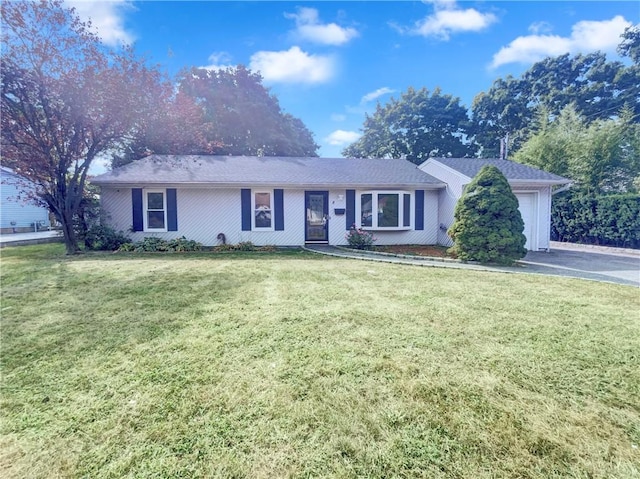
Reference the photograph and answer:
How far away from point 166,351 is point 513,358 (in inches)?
132

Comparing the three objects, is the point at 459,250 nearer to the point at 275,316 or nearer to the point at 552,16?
the point at 275,316

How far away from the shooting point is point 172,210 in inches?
404

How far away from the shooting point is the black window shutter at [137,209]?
396 inches

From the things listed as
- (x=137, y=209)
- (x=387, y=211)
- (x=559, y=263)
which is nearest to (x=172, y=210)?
(x=137, y=209)

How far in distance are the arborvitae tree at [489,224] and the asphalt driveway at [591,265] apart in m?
0.63

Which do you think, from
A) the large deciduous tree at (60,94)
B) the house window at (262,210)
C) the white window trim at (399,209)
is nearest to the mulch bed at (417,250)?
the white window trim at (399,209)

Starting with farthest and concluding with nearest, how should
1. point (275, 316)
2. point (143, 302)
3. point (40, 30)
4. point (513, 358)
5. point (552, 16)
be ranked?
1. point (552, 16)
2. point (40, 30)
3. point (143, 302)
4. point (275, 316)
5. point (513, 358)

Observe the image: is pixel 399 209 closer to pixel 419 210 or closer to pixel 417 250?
pixel 419 210

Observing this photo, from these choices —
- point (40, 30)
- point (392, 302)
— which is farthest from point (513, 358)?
point (40, 30)

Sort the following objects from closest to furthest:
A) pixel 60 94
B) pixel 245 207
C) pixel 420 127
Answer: pixel 60 94 < pixel 245 207 < pixel 420 127

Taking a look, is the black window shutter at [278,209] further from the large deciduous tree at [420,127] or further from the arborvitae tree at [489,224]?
the large deciduous tree at [420,127]

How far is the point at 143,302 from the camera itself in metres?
4.32

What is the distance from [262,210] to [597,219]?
40.7ft

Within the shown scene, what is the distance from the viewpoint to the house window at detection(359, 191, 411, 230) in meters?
10.8
